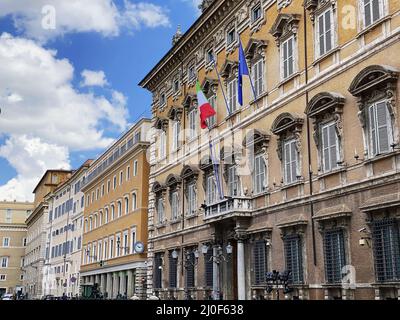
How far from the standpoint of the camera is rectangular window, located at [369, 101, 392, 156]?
1817 cm

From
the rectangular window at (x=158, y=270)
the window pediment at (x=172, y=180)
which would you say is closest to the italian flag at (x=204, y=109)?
the window pediment at (x=172, y=180)

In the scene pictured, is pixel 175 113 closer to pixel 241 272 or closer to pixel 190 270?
pixel 190 270

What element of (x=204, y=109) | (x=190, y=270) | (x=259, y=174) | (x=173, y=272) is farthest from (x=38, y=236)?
(x=259, y=174)

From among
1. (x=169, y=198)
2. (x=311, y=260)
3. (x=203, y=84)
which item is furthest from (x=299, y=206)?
(x=169, y=198)

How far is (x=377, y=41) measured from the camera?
62.1ft

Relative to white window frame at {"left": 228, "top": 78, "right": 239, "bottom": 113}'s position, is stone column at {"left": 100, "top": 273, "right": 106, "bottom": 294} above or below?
below

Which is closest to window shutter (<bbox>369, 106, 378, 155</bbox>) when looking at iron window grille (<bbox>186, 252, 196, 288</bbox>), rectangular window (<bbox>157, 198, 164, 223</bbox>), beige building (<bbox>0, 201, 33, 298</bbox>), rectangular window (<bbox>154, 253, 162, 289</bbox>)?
iron window grille (<bbox>186, 252, 196, 288</bbox>)

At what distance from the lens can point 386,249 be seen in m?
17.6

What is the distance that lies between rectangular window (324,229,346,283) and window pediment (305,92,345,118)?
458 centimetres

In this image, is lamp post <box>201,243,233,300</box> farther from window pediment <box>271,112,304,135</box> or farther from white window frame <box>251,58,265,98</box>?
white window frame <box>251,58,265,98</box>

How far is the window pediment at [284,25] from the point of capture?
23936mm

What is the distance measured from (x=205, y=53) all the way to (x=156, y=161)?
9931mm

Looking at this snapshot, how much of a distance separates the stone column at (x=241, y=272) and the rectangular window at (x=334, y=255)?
645 centimetres
